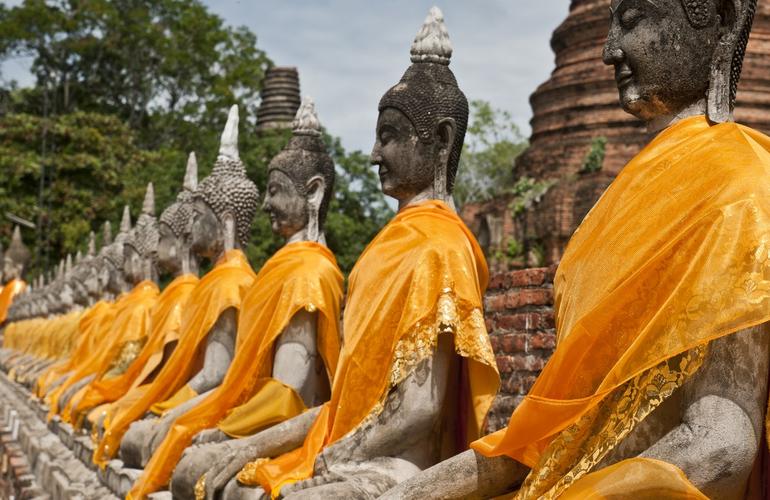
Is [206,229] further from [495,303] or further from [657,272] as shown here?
[657,272]

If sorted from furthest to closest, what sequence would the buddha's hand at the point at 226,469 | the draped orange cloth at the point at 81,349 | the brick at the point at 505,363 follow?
the draped orange cloth at the point at 81,349 → the brick at the point at 505,363 → the buddha's hand at the point at 226,469

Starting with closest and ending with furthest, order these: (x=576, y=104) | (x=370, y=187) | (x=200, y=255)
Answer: (x=200, y=255) → (x=370, y=187) → (x=576, y=104)

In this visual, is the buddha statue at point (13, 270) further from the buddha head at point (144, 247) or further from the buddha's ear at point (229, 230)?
the buddha's ear at point (229, 230)

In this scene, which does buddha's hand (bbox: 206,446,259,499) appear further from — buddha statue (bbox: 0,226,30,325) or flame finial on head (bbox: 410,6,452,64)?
buddha statue (bbox: 0,226,30,325)

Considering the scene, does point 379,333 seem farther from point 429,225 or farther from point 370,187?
point 370,187

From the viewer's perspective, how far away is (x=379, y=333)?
4133 mm

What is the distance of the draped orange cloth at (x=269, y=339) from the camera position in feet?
17.6

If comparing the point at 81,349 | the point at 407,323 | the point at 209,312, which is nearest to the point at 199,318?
the point at 209,312

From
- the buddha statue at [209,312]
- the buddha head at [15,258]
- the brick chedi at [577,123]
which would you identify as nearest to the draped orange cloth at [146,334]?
the buddha statue at [209,312]

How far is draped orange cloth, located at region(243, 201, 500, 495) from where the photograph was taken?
13.1 ft

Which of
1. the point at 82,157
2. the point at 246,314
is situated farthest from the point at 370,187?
the point at 82,157

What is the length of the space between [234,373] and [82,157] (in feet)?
87.6

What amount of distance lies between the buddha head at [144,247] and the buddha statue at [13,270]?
20.7 m

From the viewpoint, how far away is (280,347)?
5.39 m
